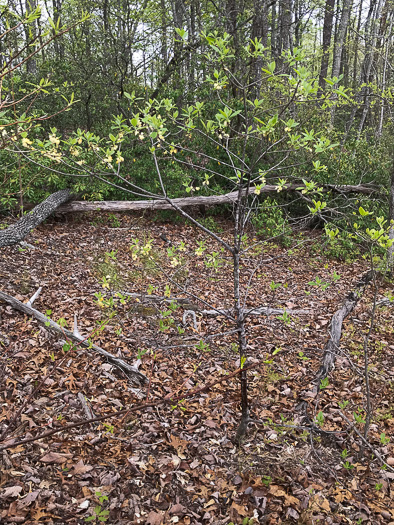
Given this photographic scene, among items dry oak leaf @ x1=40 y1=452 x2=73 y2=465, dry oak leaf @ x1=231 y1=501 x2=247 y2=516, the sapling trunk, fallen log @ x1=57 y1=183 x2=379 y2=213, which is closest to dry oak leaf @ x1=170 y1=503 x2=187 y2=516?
dry oak leaf @ x1=231 y1=501 x2=247 y2=516

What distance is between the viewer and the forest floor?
8.74 ft

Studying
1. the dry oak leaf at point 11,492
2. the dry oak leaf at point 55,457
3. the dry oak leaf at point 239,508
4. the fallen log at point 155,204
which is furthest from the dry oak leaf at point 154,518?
the fallen log at point 155,204

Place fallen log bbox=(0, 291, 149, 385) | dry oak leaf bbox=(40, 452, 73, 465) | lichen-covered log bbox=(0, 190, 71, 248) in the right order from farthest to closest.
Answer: lichen-covered log bbox=(0, 190, 71, 248) < fallen log bbox=(0, 291, 149, 385) < dry oak leaf bbox=(40, 452, 73, 465)

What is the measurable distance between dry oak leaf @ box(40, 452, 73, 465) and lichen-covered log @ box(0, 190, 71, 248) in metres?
4.30

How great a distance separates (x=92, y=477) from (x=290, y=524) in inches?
60.7

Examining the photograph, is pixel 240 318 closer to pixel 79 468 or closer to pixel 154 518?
pixel 154 518

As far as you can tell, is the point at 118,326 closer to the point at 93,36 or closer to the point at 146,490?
the point at 146,490

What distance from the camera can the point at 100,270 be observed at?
6.38 m

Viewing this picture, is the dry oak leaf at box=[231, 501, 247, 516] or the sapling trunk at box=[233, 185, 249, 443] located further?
the sapling trunk at box=[233, 185, 249, 443]

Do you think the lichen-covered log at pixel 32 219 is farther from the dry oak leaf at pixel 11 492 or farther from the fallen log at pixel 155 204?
the dry oak leaf at pixel 11 492

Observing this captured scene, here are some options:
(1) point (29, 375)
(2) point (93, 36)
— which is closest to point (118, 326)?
(1) point (29, 375)

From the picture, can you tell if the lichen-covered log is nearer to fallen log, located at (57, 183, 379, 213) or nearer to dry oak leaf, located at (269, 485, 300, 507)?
fallen log, located at (57, 183, 379, 213)

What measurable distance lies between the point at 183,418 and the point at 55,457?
1.24 meters

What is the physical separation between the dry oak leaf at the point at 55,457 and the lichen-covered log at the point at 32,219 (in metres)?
4.30
